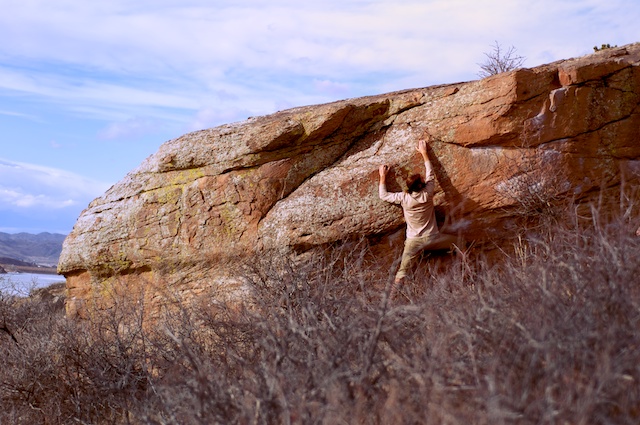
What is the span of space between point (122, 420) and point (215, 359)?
1.56 metres

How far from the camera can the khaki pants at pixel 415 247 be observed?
970 centimetres

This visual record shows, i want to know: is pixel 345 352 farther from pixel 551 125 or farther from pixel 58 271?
pixel 58 271

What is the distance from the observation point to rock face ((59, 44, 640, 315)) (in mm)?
9859

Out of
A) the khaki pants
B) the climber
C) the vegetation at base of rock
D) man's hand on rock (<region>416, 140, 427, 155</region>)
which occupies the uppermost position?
man's hand on rock (<region>416, 140, 427, 155</region>)

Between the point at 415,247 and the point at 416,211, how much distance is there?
49cm

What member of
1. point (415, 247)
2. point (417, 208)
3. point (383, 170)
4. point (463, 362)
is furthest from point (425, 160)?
point (463, 362)

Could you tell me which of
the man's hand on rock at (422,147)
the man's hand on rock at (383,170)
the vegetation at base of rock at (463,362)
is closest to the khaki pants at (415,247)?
the man's hand on rock at (383,170)

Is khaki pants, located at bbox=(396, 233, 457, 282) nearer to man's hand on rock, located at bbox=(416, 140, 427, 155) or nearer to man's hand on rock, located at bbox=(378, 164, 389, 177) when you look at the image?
man's hand on rock, located at bbox=(378, 164, 389, 177)

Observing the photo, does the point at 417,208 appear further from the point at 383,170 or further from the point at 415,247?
the point at 383,170

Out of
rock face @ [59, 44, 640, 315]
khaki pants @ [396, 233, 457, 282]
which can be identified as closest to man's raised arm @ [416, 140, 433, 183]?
rock face @ [59, 44, 640, 315]

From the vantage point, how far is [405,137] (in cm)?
1017

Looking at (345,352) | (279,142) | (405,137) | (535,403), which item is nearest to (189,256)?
(279,142)

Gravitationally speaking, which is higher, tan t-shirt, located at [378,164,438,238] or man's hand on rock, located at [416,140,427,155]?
man's hand on rock, located at [416,140,427,155]

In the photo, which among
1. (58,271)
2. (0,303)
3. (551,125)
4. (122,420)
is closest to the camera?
(122,420)
